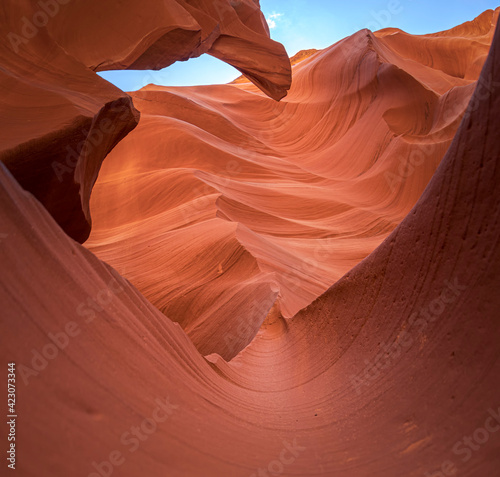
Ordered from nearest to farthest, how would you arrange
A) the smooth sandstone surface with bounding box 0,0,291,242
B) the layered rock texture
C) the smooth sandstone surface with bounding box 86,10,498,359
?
the layered rock texture → the smooth sandstone surface with bounding box 0,0,291,242 → the smooth sandstone surface with bounding box 86,10,498,359

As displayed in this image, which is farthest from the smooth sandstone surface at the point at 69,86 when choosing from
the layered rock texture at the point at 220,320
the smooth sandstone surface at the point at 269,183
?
the smooth sandstone surface at the point at 269,183

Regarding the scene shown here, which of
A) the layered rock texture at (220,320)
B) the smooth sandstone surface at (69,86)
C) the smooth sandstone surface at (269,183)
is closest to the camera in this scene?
the layered rock texture at (220,320)

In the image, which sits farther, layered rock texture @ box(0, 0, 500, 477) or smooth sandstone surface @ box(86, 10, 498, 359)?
smooth sandstone surface @ box(86, 10, 498, 359)

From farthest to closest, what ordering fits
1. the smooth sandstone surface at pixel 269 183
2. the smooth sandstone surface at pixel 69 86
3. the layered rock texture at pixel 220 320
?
the smooth sandstone surface at pixel 269 183, the smooth sandstone surface at pixel 69 86, the layered rock texture at pixel 220 320

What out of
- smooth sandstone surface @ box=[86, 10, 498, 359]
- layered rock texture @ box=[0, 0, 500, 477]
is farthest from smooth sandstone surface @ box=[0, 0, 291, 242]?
smooth sandstone surface @ box=[86, 10, 498, 359]

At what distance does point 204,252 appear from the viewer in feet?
11.4

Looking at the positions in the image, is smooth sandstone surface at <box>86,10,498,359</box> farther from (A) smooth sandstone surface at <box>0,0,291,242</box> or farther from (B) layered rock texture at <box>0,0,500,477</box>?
(A) smooth sandstone surface at <box>0,0,291,242</box>

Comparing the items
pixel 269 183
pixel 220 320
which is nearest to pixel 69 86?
pixel 220 320

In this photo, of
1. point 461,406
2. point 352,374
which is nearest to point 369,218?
point 352,374

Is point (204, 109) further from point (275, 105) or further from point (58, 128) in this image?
point (58, 128)

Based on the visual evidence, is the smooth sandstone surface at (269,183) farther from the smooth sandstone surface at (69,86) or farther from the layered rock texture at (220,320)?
the smooth sandstone surface at (69,86)

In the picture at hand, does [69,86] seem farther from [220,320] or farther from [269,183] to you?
[269,183]

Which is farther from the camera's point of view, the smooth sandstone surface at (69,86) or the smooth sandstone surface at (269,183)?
the smooth sandstone surface at (269,183)

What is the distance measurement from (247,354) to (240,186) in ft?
13.6
